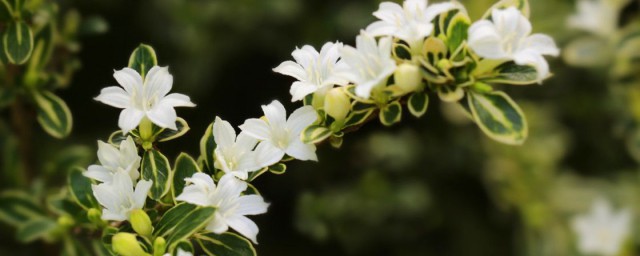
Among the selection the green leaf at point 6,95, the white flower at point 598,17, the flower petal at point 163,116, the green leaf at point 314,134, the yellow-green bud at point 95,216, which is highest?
the white flower at point 598,17

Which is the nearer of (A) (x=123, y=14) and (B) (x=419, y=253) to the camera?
(B) (x=419, y=253)

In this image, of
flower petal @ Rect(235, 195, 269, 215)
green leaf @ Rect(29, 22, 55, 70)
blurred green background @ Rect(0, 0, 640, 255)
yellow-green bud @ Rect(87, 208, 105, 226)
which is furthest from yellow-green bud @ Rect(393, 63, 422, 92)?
blurred green background @ Rect(0, 0, 640, 255)

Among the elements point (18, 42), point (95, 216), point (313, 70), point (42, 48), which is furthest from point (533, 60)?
point (42, 48)

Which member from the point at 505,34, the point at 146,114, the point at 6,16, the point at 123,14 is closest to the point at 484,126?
the point at 505,34

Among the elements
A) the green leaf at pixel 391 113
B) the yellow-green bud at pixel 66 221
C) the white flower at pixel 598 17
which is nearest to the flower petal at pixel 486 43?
the green leaf at pixel 391 113

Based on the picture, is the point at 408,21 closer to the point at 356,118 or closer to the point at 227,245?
the point at 356,118

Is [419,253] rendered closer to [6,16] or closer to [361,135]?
[361,135]

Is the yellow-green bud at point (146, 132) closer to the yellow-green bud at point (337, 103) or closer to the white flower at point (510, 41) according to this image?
the yellow-green bud at point (337, 103)
